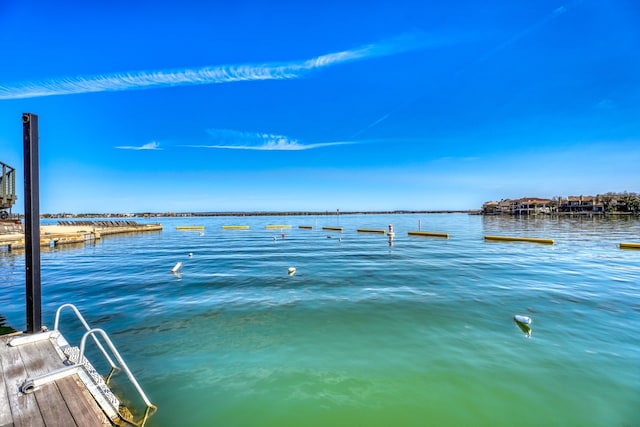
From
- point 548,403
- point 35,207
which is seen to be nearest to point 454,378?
A: point 548,403

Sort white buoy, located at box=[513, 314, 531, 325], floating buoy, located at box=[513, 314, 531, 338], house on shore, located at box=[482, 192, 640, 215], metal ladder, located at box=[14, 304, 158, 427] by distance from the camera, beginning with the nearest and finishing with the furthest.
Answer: metal ladder, located at box=[14, 304, 158, 427]
floating buoy, located at box=[513, 314, 531, 338]
white buoy, located at box=[513, 314, 531, 325]
house on shore, located at box=[482, 192, 640, 215]

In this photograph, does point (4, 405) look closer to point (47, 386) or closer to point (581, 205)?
point (47, 386)

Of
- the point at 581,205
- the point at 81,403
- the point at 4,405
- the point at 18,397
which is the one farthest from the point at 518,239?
the point at 581,205

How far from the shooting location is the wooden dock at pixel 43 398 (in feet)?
10.2

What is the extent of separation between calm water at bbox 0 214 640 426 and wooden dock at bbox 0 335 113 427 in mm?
1116

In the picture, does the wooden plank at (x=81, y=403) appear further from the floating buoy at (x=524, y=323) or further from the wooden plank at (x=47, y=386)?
the floating buoy at (x=524, y=323)

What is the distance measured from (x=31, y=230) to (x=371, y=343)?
677 centimetres

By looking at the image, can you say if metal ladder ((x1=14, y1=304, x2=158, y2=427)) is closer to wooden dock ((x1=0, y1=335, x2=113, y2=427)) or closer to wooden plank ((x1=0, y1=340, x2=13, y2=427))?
wooden dock ((x1=0, y1=335, x2=113, y2=427))

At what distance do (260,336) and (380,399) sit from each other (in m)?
3.30

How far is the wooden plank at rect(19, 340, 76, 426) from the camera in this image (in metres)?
3.12

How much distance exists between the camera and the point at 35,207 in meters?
5.25

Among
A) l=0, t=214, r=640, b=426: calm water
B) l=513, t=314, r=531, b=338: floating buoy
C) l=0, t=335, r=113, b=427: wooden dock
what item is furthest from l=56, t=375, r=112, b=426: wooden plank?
l=513, t=314, r=531, b=338: floating buoy

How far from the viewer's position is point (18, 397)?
344cm

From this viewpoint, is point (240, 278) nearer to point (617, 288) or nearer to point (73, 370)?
point (73, 370)
